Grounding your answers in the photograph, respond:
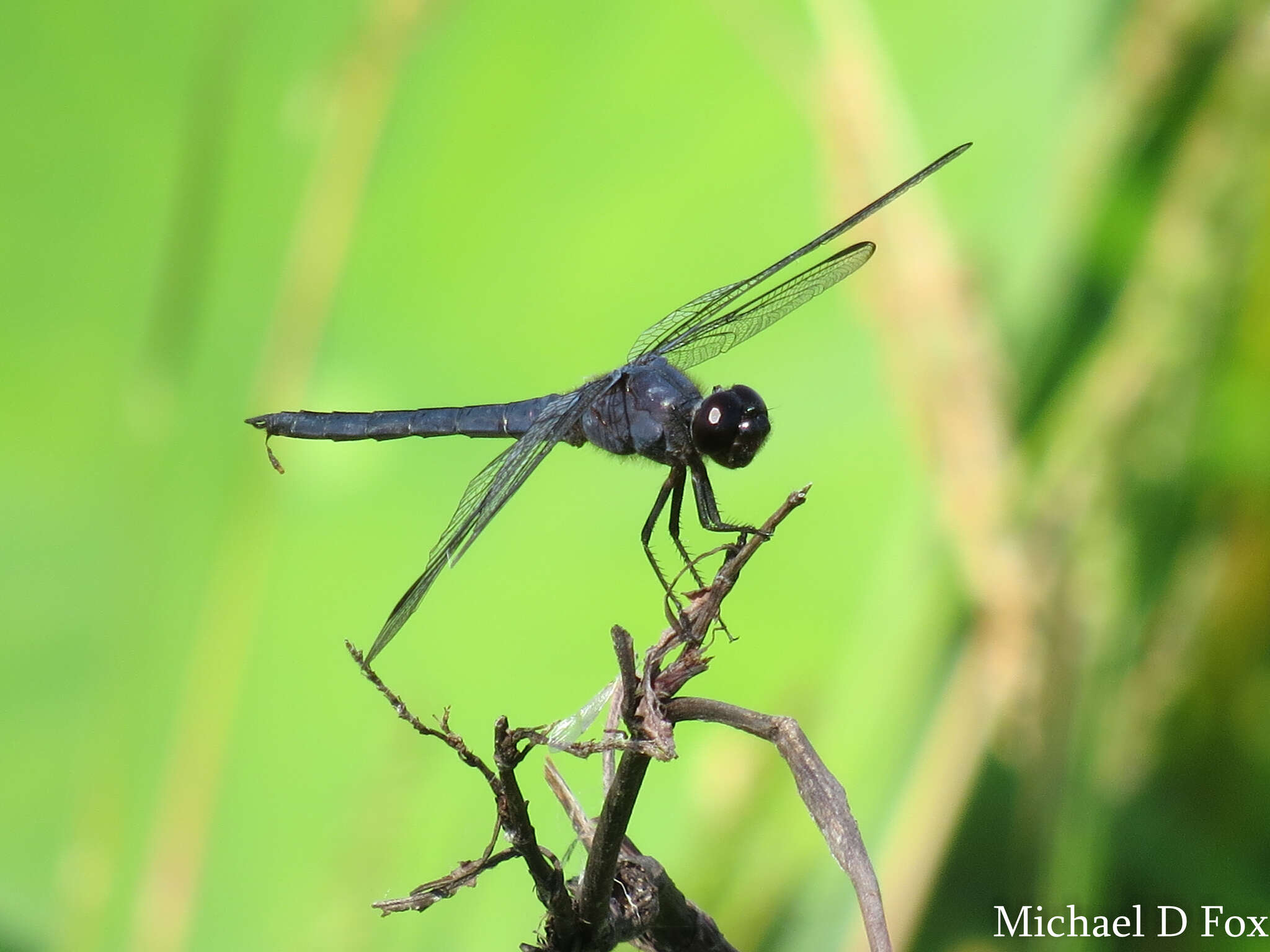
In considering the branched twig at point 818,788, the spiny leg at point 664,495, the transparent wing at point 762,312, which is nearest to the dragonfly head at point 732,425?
the spiny leg at point 664,495

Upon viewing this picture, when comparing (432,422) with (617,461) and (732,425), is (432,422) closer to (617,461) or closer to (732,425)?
(617,461)

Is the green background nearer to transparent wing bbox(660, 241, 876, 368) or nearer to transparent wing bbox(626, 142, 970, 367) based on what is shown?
transparent wing bbox(660, 241, 876, 368)

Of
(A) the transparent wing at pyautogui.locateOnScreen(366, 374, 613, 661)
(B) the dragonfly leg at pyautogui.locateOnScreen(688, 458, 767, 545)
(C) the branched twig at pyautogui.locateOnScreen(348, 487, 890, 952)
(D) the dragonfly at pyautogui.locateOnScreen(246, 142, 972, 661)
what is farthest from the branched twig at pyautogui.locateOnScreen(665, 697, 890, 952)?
(B) the dragonfly leg at pyautogui.locateOnScreen(688, 458, 767, 545)

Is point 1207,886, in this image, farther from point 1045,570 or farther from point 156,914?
point 156,914

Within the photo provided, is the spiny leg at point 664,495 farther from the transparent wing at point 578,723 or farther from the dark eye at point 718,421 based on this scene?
the transparent wing at point 578,723

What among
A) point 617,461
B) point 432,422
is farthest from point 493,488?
point 617,461

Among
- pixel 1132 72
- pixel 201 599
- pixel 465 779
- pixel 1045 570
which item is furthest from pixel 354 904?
pixel 1132 72
